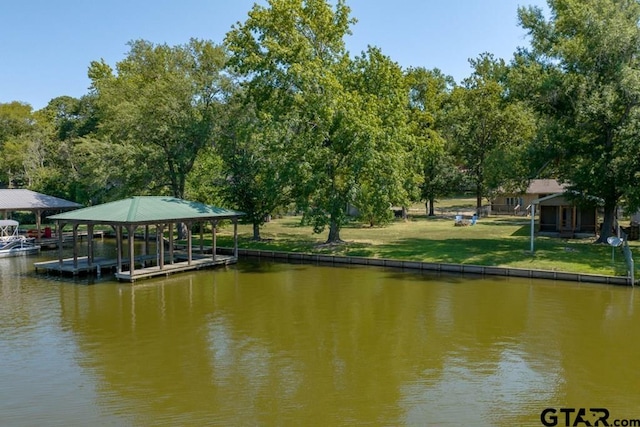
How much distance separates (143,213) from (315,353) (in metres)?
12.8

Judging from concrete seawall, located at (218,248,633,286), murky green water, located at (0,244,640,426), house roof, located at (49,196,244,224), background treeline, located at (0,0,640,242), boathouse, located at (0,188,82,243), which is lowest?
murky green water, located at (0,244,640,426)

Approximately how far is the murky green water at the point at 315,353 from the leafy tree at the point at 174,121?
12762 mm

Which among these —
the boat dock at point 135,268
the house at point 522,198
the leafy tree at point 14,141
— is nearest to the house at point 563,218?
the house at point 522,198

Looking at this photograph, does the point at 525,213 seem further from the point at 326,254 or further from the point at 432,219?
the point at 326,254

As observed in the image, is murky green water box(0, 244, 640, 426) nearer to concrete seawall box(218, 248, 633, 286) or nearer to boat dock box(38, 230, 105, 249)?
concrete seawall box(218, 248, 633, 286)

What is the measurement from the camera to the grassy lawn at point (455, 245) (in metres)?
23.6

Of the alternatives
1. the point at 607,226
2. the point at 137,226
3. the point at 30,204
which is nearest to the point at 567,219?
the point at 607,226

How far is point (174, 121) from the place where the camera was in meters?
32.4

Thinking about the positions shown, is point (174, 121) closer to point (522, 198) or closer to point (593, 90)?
point (593, 90)

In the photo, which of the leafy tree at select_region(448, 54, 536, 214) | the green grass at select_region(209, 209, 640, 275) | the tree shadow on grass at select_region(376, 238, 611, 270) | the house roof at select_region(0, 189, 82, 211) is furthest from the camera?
the leafy tree at select_region(448, 54, 536, 214)

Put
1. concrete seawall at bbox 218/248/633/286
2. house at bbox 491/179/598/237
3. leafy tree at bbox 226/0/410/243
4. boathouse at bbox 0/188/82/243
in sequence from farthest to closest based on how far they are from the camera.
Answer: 1. boathouse at bbox 0/188/82/243
2. house at bbox 491/179/598/237
3. leafy tree at bbox 226/0/410/243
4. concrete seawall at bbox 218/248/633/286

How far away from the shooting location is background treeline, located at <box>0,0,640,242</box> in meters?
25.2

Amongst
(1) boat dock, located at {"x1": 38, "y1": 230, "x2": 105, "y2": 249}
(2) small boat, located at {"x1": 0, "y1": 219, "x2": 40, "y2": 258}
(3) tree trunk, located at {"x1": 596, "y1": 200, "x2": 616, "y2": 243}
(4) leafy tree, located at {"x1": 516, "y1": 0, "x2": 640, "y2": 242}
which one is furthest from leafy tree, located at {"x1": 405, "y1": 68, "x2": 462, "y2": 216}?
(2) small boat, located at {"x1": 0, "y1": 219, "x2": 40, "y2": 258}

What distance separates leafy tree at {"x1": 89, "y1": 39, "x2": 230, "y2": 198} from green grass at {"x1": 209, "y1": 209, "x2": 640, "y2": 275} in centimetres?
579
